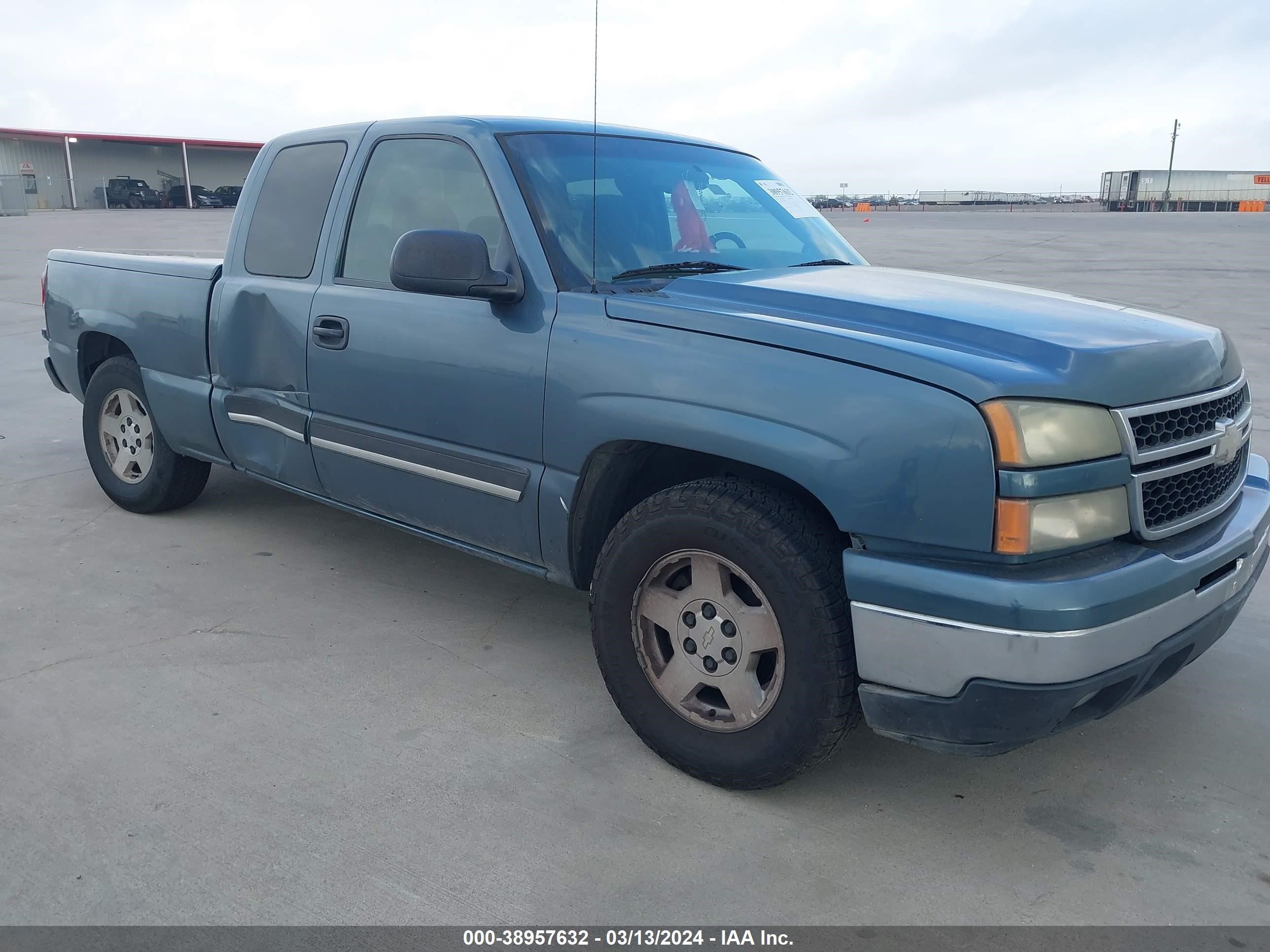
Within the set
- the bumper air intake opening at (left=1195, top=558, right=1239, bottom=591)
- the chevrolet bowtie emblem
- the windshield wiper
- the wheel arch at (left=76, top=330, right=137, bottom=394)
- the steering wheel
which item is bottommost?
the bumper air intake opening at (left=1195, top=558, right=1239, bottom=591)

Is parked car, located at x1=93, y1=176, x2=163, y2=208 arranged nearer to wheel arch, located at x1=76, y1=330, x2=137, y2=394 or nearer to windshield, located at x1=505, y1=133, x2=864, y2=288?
wheel arch, located at x1=76, y1=330, x2=137, y2=394

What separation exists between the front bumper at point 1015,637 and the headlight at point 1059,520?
5 centimetres

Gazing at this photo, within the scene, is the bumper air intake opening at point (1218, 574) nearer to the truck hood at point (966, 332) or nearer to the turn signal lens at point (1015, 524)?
the truck hood at point (966, 332)

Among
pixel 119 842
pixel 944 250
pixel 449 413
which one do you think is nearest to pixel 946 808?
pixel 449 413

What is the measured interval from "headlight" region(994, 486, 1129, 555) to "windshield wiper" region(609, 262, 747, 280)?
1.40 m

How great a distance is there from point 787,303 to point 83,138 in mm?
63880

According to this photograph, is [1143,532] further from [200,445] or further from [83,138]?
[83,138]

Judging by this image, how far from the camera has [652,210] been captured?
3484 mm

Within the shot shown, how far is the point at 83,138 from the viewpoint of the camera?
56281mm

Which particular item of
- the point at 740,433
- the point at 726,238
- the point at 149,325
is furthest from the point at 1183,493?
the point at 149,325

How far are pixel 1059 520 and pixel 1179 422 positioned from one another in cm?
55

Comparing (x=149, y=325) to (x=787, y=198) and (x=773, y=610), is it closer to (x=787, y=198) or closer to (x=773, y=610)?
(x=787, y=198)
